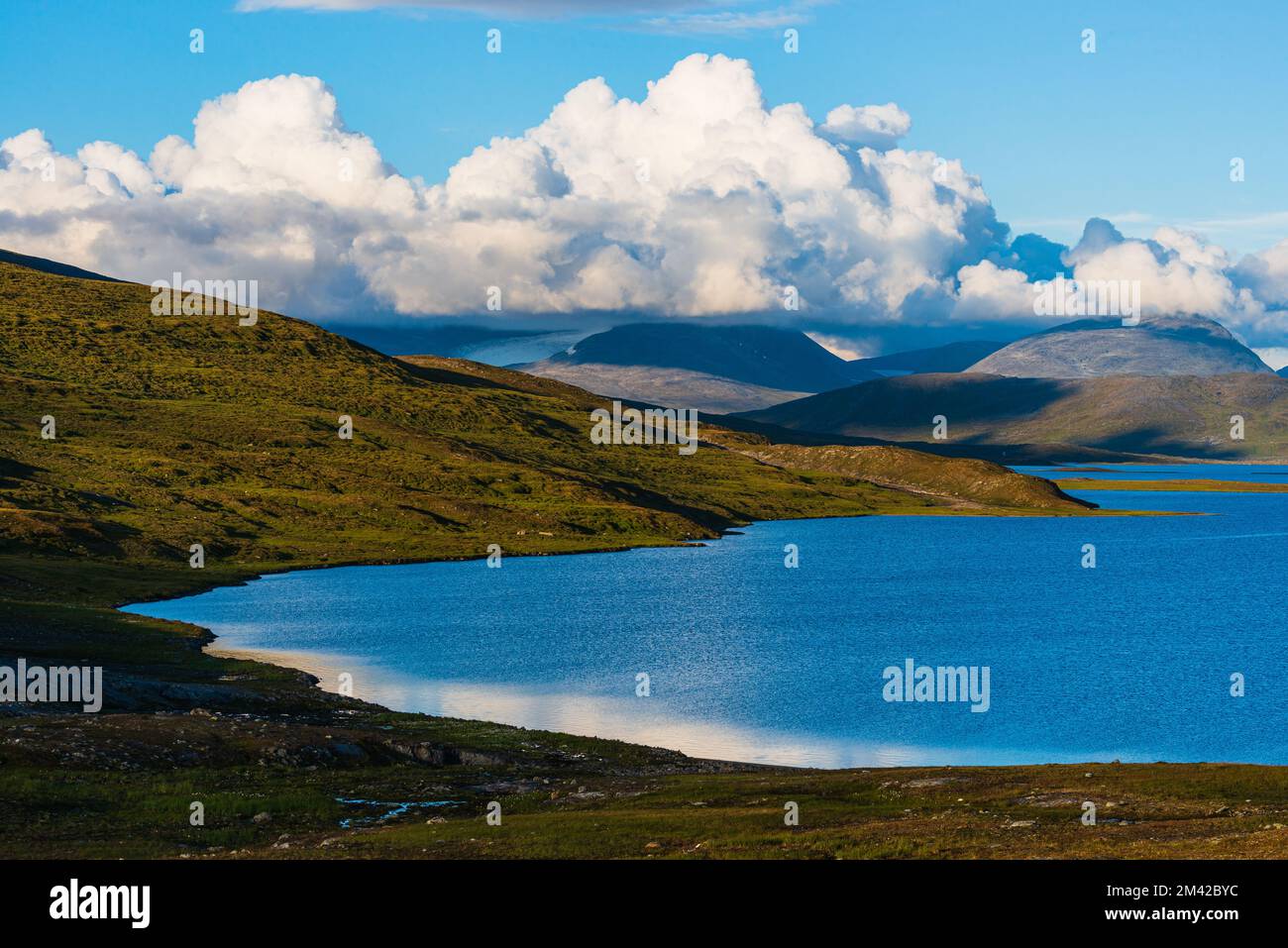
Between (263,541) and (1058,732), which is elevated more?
(263,541)

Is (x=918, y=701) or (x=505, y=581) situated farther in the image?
(x=505, y=581)

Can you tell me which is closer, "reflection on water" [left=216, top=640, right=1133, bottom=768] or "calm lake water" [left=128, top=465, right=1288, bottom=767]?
"reflection on water" [left=216, top=640, right=1133, bottom=768]

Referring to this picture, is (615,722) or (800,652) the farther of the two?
(800,652)

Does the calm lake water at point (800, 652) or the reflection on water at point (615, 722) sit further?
the calm lake water at point (800, 652)

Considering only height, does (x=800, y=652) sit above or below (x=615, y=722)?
above

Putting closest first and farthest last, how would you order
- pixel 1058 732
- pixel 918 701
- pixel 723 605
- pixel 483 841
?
pixel 483 841, pixel 1058 732, pixel 918 701, pixel 723 605

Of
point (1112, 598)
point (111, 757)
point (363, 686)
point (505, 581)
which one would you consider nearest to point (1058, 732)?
point (363, 686)

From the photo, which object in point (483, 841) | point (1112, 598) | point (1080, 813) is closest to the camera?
point (483, 841)
